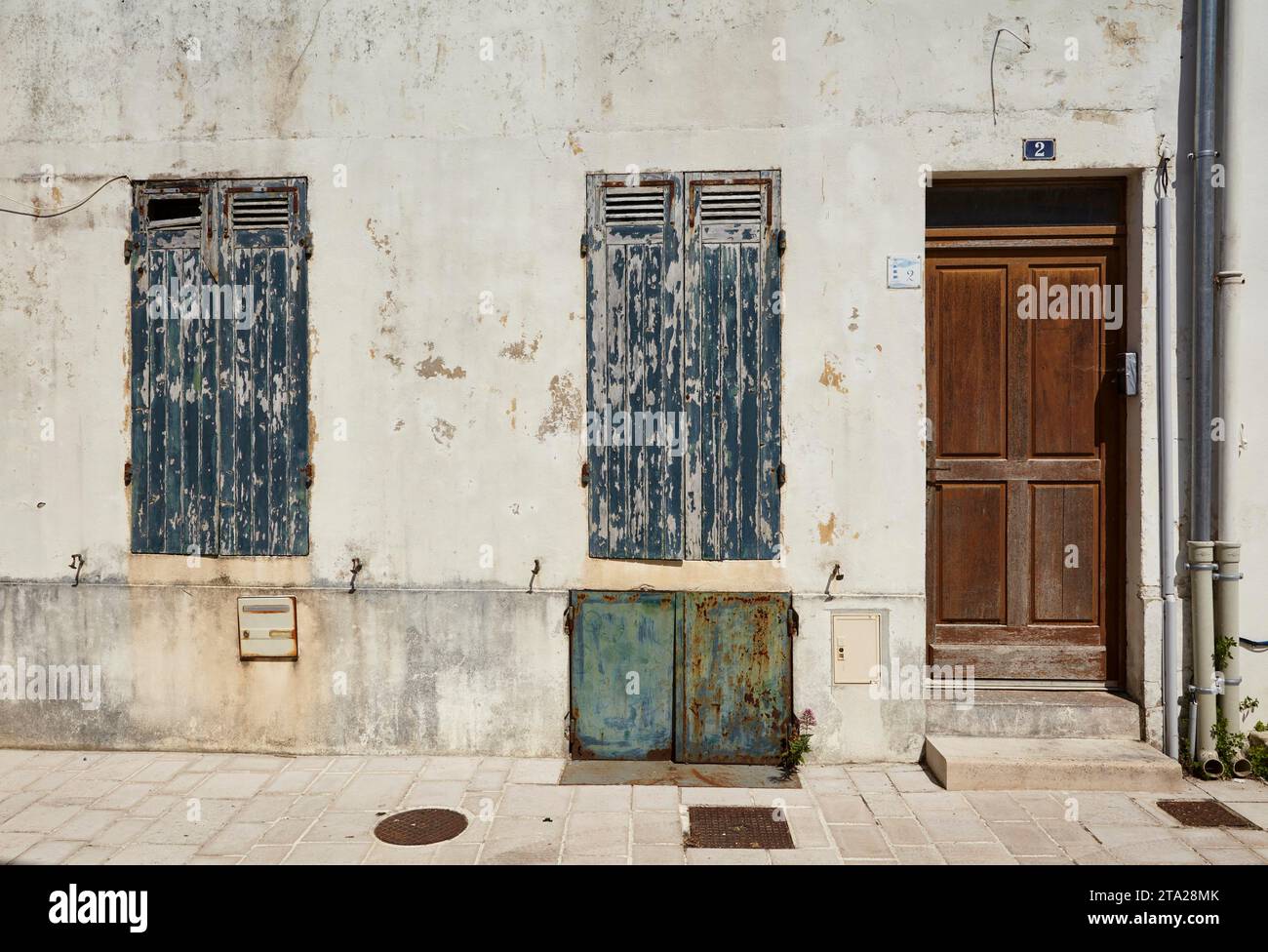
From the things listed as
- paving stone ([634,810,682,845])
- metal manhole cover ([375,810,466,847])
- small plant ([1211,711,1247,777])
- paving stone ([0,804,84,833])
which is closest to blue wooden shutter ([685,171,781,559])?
paving stone ([634,810,682,845])

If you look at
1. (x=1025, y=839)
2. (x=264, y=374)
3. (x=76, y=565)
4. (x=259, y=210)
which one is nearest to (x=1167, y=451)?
(x=1025, y=839)

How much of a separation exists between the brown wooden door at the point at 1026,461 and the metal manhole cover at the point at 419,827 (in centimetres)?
295

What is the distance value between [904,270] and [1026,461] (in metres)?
1.35

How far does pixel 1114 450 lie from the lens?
17.8ft

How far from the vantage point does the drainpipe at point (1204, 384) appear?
198 inches

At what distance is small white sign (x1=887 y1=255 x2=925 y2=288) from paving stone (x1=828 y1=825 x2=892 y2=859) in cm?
291

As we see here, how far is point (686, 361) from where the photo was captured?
5301 mm

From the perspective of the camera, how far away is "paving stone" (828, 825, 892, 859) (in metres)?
4.23

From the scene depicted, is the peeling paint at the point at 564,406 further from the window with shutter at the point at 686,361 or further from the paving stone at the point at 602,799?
the paving stone at the point at 602,799

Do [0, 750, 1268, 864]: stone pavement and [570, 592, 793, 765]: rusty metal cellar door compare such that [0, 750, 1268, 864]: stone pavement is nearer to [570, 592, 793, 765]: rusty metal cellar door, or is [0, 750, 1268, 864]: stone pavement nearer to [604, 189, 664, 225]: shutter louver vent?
[570, 592, 793, 765]: rusty metal cellar door

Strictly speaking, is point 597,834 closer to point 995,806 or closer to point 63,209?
point 995,806

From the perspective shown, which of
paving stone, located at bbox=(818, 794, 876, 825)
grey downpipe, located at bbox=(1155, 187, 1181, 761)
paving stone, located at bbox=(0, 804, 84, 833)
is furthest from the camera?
grey downpipe, located at bbox=(1155, 187, 1181, 761)

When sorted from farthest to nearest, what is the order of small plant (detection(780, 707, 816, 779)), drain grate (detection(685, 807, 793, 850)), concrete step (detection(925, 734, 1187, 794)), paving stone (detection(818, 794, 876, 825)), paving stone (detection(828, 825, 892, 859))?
small plant (detection(780, 707, 816, 779)), concrete step (detection(925, 734, 1187, 794)), paving stone (detection(818, 794, 876, 825)), drain grate (detection(685, 807, 793, 850)), paving stone (detection(828, 825, 892, 859))
